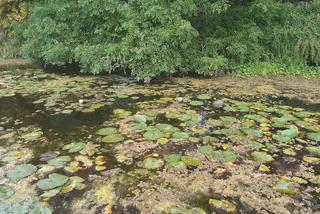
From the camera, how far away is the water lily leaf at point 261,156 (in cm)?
329

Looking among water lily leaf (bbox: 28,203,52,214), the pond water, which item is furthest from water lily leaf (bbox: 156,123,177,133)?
water lily leaf (bbox: 28,203,52,214)

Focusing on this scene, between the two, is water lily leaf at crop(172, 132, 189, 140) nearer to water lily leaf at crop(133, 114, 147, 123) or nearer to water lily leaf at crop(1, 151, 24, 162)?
water lily leaf at crop(133, 114, 147, 123)

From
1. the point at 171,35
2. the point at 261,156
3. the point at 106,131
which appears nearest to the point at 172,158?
the point at 261,156

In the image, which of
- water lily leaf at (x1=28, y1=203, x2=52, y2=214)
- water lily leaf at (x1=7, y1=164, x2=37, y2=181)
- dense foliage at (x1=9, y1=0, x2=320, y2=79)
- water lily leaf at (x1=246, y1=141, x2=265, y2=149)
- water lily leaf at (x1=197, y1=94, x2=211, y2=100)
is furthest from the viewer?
dense foliage at (x1=9, y1=0, x2=320, y2=79)

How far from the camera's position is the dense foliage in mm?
6258

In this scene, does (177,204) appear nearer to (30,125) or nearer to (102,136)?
(102,136)

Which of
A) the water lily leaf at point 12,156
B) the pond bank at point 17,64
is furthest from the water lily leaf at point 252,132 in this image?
the pond bank at point 17,64

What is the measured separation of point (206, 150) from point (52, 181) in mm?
1490

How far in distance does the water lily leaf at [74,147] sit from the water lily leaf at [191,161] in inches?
41.7

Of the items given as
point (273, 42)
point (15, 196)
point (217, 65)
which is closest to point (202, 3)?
point (217, 65)

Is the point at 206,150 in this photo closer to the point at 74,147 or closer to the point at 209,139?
the point at 209,139

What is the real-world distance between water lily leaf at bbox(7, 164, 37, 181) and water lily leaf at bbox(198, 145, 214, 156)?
1579 millimetres

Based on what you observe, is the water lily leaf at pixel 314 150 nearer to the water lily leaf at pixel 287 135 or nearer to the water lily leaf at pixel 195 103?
the water lily leaf at pixel 287 135

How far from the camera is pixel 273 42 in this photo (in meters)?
7.35
